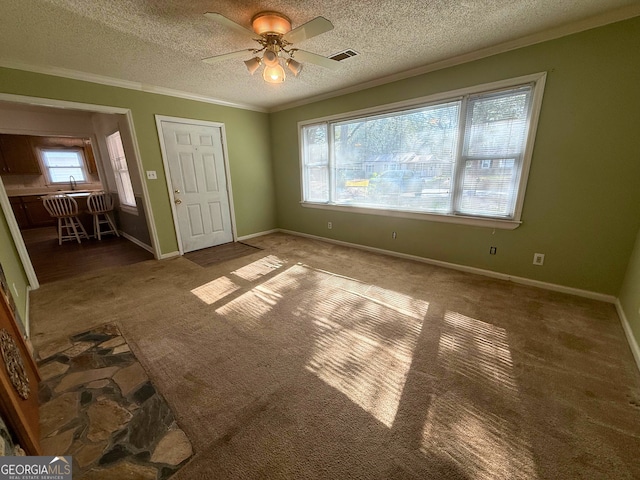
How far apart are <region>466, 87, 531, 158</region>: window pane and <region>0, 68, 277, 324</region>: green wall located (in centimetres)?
365

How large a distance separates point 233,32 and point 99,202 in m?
4.76

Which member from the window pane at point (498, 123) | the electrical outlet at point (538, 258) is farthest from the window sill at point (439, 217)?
the window pane at point (498, 123)

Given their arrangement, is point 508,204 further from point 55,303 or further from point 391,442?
point 55,303

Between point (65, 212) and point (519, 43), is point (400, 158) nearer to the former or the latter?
point (519, 43)

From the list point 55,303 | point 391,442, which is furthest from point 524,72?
point 55,303

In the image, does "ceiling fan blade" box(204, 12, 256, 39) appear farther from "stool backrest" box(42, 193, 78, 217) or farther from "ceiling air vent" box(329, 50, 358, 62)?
"stool backrest" box(42, 193, 78, 217)

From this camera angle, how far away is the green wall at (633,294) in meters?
1.86

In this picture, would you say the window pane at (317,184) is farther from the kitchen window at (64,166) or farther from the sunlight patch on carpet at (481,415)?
the kitchen window at (64,166)

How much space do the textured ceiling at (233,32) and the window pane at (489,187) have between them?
3.88 ft

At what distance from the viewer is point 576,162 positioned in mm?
2354

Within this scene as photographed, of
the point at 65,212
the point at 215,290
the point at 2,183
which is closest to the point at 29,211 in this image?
the point at 65,212

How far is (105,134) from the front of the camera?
4.82 meters

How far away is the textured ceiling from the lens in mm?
1843

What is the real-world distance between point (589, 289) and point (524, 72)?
226cm
